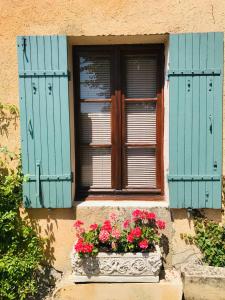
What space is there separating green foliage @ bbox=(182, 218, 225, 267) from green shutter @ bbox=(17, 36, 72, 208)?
1.35 metres

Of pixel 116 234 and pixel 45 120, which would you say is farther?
pixel 45 120

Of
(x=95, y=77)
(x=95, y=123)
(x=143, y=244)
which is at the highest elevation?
(x=95, y=77)

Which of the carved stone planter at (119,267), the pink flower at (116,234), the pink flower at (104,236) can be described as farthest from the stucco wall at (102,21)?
the pink flower at (104,236)

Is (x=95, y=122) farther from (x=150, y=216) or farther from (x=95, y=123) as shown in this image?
(x=150, y=216)

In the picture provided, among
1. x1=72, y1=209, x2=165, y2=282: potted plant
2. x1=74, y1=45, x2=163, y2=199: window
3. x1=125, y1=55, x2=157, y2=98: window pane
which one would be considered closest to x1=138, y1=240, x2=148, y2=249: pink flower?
x1=72, y1=209, x2=165, y2=282: potted plant

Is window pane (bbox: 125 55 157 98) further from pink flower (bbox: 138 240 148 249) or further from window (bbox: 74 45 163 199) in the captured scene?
pink flower (bbox: 138 240 148 249)

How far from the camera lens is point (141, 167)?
3879 mm

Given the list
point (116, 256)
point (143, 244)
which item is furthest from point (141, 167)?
point (116, 256)

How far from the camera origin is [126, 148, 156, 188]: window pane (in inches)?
152

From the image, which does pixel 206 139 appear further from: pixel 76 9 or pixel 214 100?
pixel 76 9

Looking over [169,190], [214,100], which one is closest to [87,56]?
[214,100]

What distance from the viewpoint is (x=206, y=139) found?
11.4 feet

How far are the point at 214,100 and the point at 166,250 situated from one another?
1633mm

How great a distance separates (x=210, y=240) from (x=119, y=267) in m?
0.99
